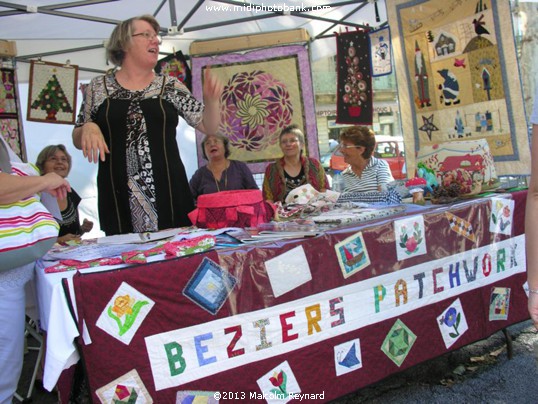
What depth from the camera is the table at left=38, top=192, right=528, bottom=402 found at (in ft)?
4.81

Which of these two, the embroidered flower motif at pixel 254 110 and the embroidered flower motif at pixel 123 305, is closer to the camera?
the embroidered flower motif at pixel 123 305

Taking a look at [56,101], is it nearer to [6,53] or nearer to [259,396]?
[6,53]

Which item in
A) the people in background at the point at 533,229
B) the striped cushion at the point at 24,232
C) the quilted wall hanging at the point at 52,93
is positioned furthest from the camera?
the quilted wall hanging at the point at 52,93

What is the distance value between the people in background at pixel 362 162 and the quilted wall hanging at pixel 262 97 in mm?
1235

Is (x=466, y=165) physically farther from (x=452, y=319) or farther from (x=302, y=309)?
(x=302, y=309)

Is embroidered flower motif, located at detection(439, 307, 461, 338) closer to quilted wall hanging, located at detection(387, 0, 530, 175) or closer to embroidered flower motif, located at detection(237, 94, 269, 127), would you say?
quilted wall hanging, located at detection(387, 0, 530, 175)

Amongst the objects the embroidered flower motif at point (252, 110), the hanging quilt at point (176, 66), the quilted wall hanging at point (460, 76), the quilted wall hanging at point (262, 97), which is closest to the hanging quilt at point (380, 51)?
the quilted wall hanging at point (262, 97)

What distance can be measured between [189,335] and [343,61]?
13.3ft

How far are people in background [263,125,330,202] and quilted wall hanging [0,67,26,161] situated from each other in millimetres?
2216

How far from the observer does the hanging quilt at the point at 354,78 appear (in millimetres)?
4914

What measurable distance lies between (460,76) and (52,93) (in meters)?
3.55

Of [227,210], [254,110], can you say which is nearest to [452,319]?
[227,210]

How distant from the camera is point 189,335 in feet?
5.11

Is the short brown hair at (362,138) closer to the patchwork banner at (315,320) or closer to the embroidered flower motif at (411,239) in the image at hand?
the patchwork banner at (315,320)
